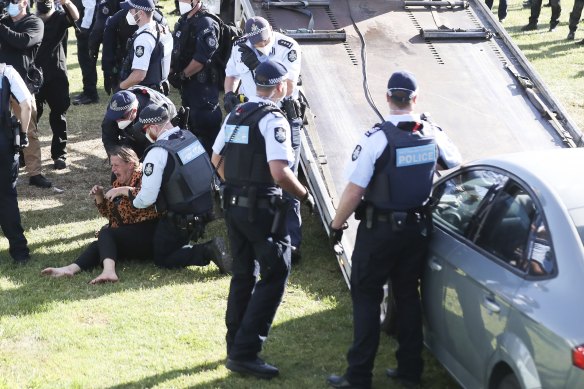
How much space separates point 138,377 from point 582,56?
11.6 m

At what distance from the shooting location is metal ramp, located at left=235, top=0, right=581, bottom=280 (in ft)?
25.8

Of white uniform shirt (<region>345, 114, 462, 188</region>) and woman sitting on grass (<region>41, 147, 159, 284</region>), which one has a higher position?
white uniform shirt (<region>345, 114, 462, 188</region>)

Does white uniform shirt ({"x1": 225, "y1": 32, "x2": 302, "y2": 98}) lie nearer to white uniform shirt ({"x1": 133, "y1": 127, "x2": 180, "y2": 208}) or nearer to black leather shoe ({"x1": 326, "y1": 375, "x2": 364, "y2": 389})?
white uniform shirt ({"x1": 133, "y1": 127, "x2": 180, "y2": 208})

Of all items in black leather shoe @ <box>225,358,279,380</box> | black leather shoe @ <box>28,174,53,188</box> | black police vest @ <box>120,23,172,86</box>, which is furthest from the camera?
black leather shoe @ <box>28,174,53,188</box>

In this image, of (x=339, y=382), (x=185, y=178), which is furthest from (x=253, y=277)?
(x=185, y=178)

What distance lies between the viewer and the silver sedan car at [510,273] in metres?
3.91

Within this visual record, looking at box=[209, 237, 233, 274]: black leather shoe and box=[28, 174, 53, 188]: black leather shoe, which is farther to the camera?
box=[28, 174, 53, 188]: black leather shoe

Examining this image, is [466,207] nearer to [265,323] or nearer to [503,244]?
[503,244]

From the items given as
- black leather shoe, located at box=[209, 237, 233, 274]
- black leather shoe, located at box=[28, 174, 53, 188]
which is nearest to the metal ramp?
black leather shoe, located at box=[209, 237, 233, 274]

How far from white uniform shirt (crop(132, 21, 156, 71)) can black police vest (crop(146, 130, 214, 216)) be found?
1.71 m

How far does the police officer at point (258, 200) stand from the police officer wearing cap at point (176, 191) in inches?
55.7

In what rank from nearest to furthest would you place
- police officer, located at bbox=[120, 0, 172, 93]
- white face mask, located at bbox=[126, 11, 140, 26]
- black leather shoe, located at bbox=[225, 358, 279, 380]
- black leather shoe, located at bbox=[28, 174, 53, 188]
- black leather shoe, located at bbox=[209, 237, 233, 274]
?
1. black leather shoe, located at bbox=[225, 358, 279, 380]
2. black leather shoe, located at bbox=[209, 237, 233, 274]
3. police officer, located at bbox=[120, 0, 172, 93]
4. white face mask, located at bbox=[126, 11, 140, 26]
5. black leather shoe, located at bbox=[28, 174, 53, 188]

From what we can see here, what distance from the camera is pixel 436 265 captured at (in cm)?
512

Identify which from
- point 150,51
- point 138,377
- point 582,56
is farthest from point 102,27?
point 582,56
